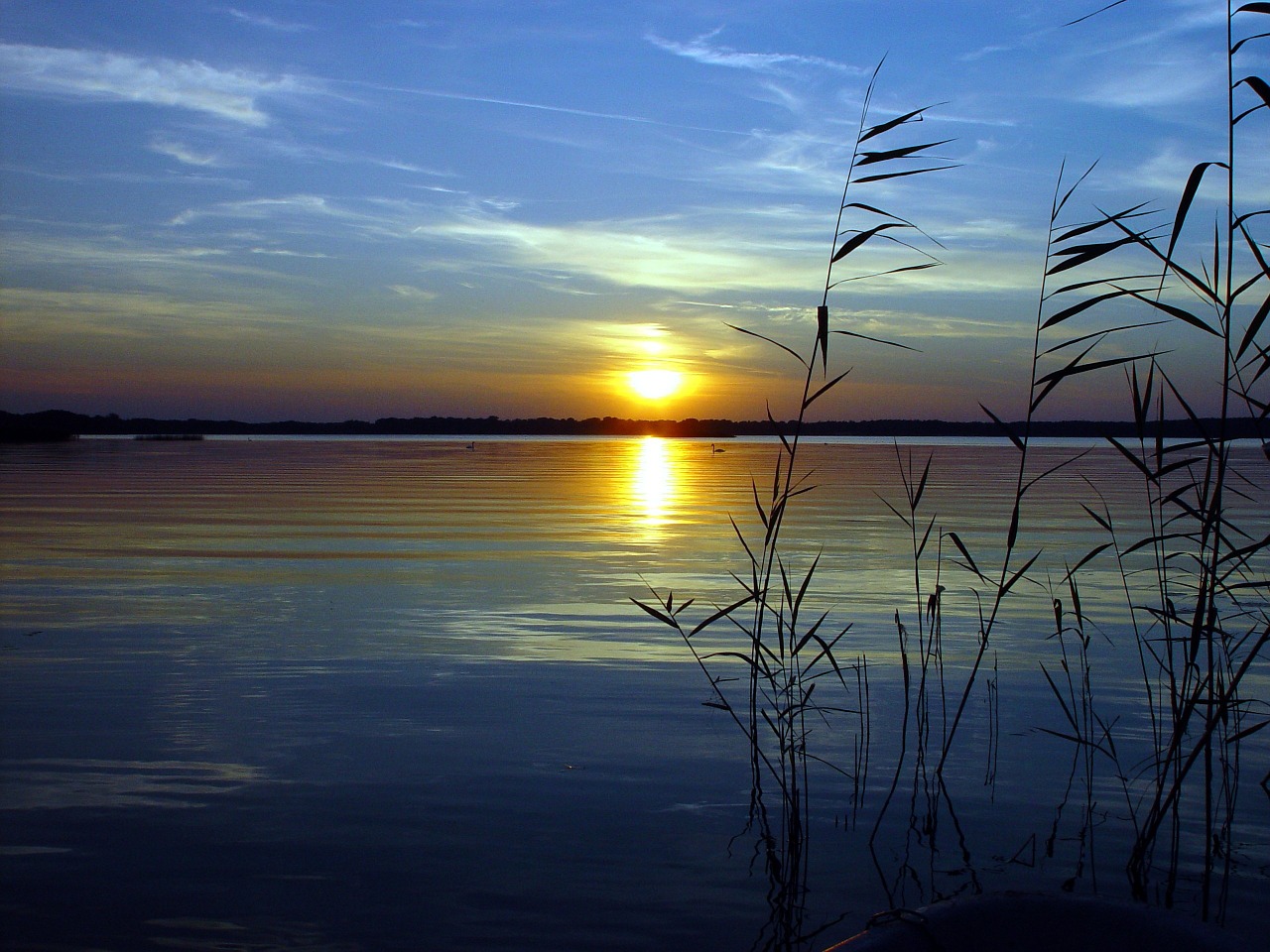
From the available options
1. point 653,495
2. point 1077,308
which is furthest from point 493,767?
point 653,495

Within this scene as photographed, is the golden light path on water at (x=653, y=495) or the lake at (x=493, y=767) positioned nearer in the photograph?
the lake at (x=493, y=767)

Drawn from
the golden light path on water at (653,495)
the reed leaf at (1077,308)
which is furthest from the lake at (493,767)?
the golden light path on water at (653,495)

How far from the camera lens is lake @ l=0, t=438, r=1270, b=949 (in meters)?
3.93

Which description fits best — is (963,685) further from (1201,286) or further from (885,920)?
(885,920)

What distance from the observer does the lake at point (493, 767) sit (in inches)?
155

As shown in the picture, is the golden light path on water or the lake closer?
the lake

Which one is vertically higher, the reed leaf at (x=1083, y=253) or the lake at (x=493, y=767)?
the reed leaf at (x=1083, y=253)

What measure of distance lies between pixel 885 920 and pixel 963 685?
455 centimetres

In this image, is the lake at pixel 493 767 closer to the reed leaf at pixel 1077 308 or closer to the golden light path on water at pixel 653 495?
the reed leaf at pixel 1077 308

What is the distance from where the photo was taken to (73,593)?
33.1ft

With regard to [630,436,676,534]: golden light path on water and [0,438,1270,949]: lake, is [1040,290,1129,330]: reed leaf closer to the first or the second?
[0,438,1270,949]: lake

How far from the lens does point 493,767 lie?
5375mm

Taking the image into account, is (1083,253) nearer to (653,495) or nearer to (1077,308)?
(1077,308)

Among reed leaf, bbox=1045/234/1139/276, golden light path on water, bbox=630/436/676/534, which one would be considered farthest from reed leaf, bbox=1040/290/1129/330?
golden light path on water, bbox=630/436/676/534
